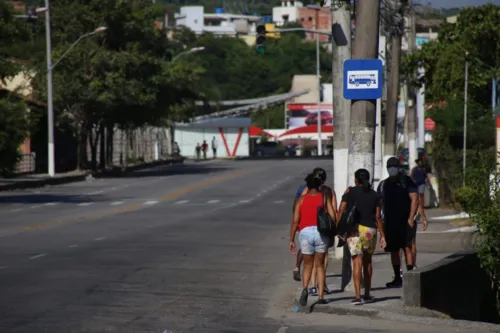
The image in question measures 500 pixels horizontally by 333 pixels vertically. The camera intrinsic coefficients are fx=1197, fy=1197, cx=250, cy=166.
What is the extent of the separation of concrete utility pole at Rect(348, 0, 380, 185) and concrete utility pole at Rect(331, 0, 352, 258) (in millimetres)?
4866

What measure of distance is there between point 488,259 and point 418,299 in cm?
165

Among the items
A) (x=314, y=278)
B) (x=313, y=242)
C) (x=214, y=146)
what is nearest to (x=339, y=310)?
(x=313, y=242)

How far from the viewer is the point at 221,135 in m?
122

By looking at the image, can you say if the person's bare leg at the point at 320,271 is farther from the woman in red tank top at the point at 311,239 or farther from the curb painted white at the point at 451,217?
the curb painted white at the point at 451,217

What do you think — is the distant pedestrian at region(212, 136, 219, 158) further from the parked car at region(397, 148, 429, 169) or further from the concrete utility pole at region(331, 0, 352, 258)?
the concrete utility pole at region(331, 0, 352, 258)

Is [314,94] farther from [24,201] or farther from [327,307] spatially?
[327,307]

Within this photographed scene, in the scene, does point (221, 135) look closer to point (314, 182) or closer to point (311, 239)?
point (314, 182)

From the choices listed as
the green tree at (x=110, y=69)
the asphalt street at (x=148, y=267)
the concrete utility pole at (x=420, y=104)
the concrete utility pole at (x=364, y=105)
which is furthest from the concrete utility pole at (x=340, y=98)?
the green tree at (x=110, y=69)

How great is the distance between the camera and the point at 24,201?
43000mm

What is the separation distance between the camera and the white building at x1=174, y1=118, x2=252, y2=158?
12112 centimetres

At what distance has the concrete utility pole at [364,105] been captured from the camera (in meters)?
17.1

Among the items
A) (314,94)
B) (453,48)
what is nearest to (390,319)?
(453,48)

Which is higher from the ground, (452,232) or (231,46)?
(231,46)

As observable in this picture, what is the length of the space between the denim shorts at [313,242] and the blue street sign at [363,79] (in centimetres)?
253
